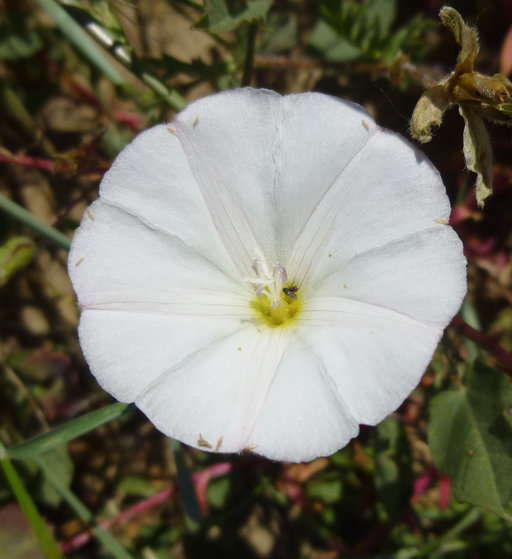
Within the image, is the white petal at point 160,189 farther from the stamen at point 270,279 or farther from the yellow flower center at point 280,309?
the yellow flower center at point 280,309

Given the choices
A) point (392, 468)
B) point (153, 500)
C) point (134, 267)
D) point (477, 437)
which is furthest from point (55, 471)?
point (477, 437)

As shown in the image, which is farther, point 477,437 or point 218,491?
point 218,491

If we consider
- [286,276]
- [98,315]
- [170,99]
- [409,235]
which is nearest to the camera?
[409,235]

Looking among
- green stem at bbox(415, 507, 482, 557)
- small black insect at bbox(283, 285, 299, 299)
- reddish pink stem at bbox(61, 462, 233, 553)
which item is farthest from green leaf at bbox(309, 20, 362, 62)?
green stem at bbox(415, 507, 482, 557)

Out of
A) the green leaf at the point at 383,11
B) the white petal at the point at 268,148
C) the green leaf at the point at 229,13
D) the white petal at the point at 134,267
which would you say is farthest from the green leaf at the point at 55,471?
the green leaf at the point at 383,11

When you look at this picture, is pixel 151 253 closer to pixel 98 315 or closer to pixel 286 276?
pixel 98 315

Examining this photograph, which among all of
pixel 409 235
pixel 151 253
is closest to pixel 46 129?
pixel 151 253

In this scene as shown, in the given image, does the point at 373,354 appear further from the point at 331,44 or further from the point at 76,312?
the point at 76,312
